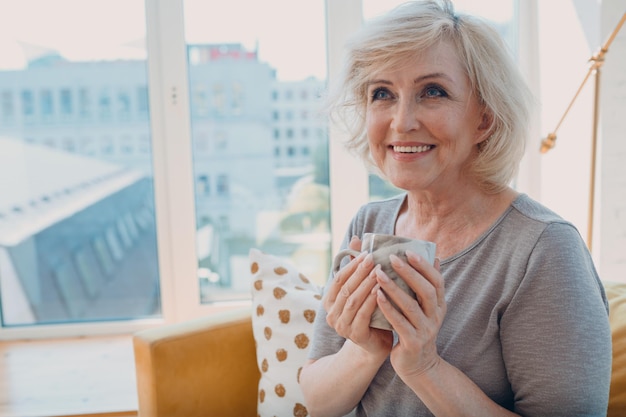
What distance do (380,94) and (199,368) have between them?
2.55ft

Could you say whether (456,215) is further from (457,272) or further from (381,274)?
(381,274)

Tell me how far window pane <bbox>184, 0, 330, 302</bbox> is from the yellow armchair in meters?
1.32

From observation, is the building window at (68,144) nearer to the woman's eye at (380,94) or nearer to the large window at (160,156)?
the large window at (160,156)

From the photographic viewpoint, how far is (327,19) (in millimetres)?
2627

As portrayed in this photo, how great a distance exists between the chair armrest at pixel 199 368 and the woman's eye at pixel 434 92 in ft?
2.52

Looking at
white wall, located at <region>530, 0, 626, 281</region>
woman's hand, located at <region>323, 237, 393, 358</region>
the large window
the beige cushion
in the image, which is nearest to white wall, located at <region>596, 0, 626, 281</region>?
white wall, located at <region>530, 0, 626, 281</region>

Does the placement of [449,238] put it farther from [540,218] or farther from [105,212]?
[105,212]

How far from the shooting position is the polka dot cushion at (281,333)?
1.31 meters

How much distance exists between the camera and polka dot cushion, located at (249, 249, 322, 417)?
1.31m

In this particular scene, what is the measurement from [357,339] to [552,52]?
221cm

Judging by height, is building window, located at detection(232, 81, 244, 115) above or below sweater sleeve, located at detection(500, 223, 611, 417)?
above

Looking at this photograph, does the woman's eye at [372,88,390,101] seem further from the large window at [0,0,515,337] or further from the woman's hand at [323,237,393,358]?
the large window at [0,0,515,337]

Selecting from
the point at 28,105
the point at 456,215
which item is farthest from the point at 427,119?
the point at 28,105

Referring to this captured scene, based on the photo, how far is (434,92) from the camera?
0.96 metres
